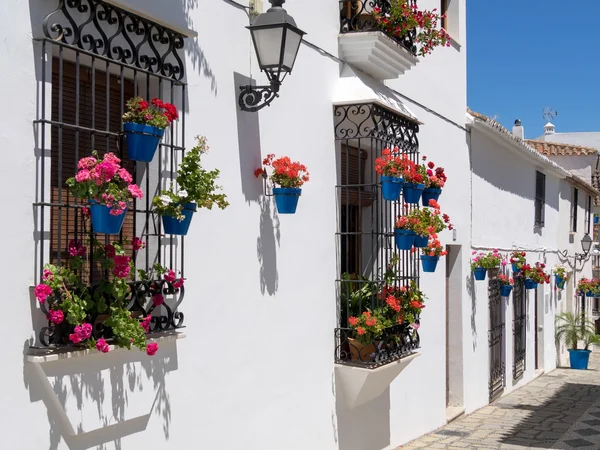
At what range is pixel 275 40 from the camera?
5234 mm

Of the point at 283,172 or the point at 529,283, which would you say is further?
the point at 529,283

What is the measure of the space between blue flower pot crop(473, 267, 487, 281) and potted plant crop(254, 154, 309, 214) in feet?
19.5

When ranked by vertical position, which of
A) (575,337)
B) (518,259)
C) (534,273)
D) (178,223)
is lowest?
(575,337)

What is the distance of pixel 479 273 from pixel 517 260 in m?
2.77

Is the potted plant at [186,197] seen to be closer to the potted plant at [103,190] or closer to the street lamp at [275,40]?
the potted plant at [103,190]

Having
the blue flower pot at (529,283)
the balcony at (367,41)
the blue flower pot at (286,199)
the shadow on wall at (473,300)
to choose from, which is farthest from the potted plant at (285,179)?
the blue flower pot at (529,283)

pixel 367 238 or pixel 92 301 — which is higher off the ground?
pixel 367 238

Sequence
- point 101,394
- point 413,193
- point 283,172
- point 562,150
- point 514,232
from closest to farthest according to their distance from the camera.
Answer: point 101,394 < point 283,172 < point 413,193 < point 514,232 < point 562,150

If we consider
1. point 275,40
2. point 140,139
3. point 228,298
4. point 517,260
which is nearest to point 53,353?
point 140,139

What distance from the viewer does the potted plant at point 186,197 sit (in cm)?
434

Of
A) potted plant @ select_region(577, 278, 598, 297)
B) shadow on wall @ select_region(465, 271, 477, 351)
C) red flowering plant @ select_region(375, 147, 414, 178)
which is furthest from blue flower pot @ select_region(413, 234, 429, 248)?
potted plant @ select_region(577, 278, 598, 297)

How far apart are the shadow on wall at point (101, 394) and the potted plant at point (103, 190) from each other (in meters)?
0.70

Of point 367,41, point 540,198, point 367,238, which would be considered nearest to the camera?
point 367,41

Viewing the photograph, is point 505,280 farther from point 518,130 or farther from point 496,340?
point 518,130
